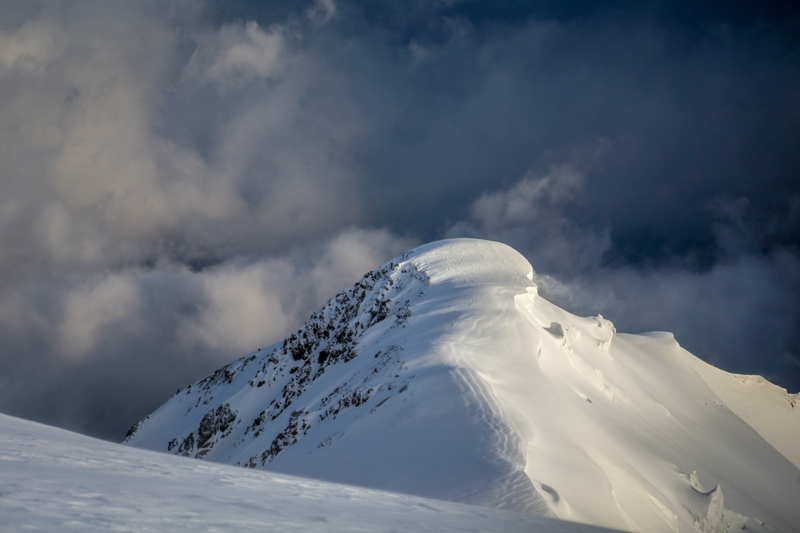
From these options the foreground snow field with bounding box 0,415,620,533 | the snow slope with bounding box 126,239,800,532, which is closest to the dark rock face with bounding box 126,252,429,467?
the snow slope with bounding box 126,239,800,532

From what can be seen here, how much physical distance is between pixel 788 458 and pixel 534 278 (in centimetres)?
3552

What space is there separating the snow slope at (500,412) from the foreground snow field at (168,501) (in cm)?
614

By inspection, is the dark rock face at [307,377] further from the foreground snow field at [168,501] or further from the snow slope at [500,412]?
the foreground snow field at [168,501]

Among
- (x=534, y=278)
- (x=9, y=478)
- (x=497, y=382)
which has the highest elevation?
(x=534, y=278)

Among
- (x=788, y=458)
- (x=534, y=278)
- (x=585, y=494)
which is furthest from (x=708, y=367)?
(x=585, y=494)

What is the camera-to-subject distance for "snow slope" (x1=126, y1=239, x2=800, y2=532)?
18.7 meters

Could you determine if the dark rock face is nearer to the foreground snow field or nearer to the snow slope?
the snow slope

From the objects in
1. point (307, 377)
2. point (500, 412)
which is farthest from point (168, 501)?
point (307, 377)

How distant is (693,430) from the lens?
46.2 meters

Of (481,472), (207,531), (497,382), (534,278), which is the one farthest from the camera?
(534,278)

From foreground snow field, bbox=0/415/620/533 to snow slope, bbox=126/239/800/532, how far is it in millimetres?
6141

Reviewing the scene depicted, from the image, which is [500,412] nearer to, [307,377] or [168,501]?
[168,501]

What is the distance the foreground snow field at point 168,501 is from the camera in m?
5.69

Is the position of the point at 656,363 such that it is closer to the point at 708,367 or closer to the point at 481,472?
the point at 708,367
